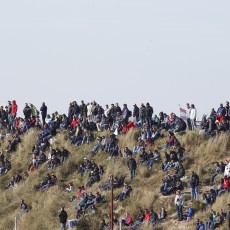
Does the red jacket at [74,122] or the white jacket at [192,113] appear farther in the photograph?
the red jacket at [74,122]

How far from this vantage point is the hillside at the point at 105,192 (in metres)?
46.1

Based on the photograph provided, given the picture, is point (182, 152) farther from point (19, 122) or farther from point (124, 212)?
point (19, 122)

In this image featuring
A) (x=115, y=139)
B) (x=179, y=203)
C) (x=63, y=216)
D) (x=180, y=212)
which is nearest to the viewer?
(x=179, y=203)

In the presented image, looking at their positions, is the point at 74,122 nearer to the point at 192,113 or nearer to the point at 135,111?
the point at 135,111

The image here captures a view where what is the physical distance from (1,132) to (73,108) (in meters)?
7.32

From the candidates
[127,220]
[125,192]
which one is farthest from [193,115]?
[127,220]

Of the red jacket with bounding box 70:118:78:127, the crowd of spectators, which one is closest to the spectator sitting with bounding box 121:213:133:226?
the crowd of spectators

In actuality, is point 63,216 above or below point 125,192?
below

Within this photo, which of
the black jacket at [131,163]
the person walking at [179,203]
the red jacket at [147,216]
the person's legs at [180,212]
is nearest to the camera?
the person walking at [179,203]

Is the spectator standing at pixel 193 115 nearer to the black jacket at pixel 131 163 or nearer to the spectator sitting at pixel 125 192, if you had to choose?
the black jacket at pixel 131 163

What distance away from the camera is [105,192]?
4831 centimetres

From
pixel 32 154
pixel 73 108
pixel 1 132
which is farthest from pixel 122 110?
pixel 1 132

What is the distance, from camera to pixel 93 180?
163 feet

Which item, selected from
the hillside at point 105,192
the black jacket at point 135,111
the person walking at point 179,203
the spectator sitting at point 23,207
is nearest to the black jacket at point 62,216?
the hillside at point 105,192
